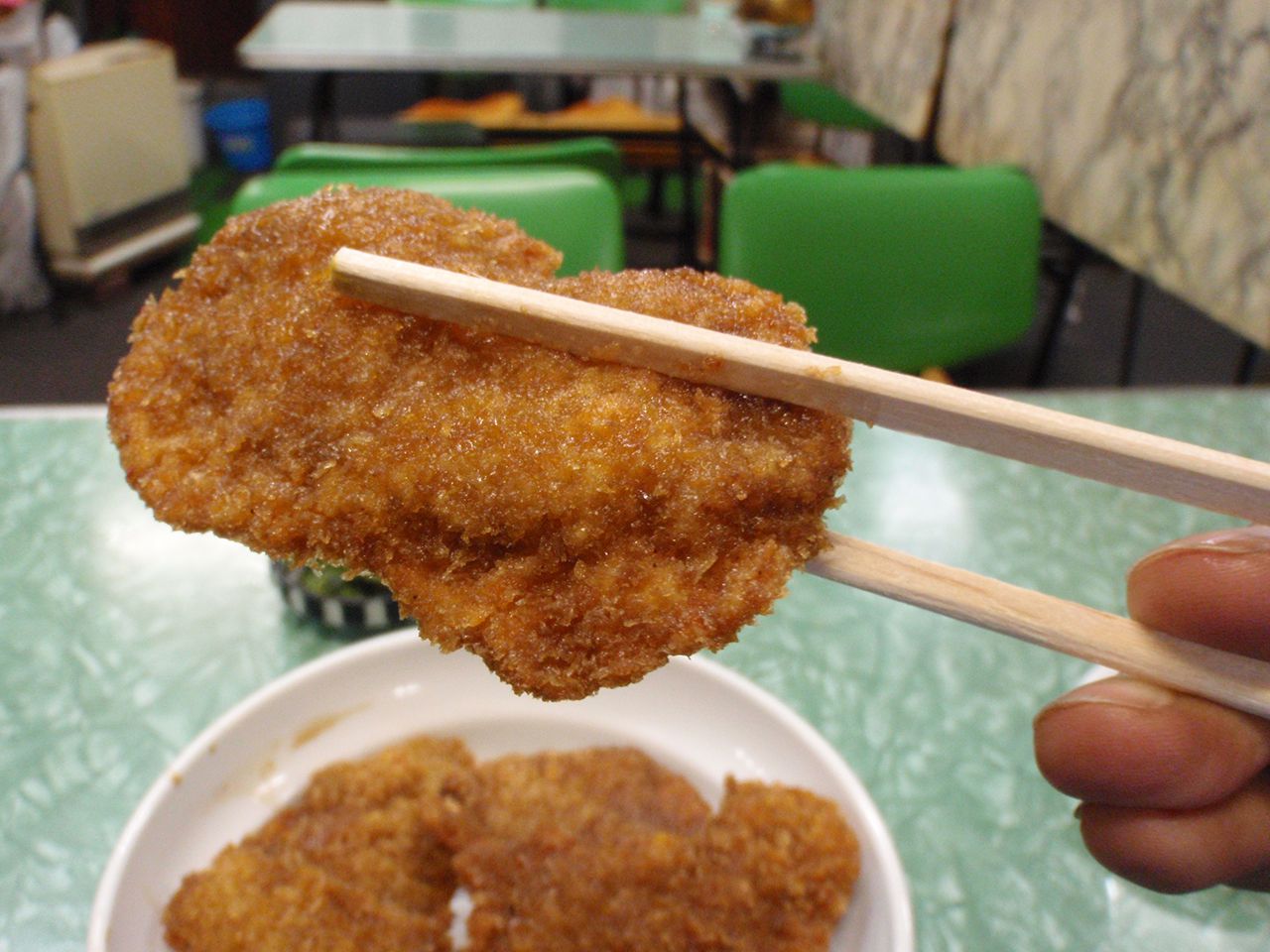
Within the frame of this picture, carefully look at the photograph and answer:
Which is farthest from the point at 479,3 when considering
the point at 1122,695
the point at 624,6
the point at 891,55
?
the point at 1122,695

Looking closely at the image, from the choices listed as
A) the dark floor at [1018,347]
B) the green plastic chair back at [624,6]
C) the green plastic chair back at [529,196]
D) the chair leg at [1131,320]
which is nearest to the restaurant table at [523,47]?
the green plastic chair back at [624,6]

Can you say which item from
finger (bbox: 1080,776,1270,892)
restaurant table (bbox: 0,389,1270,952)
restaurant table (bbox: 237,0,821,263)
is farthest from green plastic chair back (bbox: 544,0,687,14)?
finger (bbox: 1080,776,1270,892)

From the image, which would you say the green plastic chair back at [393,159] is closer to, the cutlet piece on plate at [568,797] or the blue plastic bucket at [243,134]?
the cutlet piece on plate at [568,797]

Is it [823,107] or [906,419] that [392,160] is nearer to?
[906,419]

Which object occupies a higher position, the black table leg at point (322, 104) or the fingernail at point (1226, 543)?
the fingernail at point (1226, 543)

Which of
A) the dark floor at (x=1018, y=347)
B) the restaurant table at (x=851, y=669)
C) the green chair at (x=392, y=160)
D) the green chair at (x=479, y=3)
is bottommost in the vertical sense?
the dark floor at (x=1018, y=347)

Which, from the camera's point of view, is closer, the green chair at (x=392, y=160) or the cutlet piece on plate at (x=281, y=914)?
the cutlet piece on plate at (x=281, y=914)
